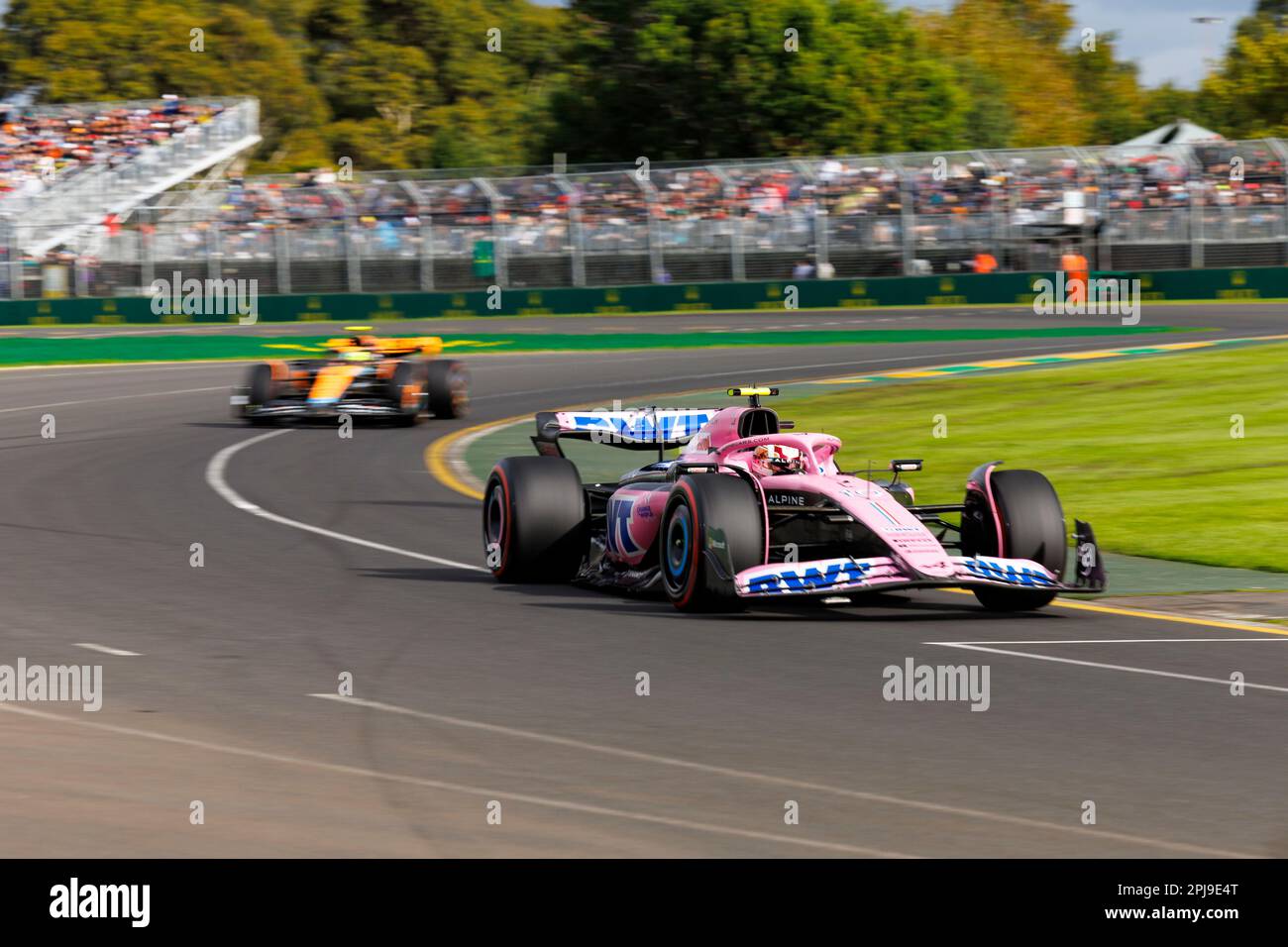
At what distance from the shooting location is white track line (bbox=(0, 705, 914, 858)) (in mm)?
5707

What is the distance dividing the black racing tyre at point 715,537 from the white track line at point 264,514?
2415 mm

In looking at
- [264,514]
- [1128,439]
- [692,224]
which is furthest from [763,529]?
[692,224]

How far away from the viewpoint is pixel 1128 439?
18750 millimetres

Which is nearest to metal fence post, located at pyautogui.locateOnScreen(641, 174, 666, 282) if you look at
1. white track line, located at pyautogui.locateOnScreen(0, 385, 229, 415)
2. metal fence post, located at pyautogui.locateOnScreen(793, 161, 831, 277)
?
metal fence post, located at pyautogui.locateOnScreen(793, 161, 831, 277)

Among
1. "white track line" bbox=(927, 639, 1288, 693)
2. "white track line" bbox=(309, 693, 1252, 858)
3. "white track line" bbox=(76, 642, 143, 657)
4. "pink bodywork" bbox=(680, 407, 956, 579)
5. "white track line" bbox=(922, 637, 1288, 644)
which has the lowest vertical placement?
"white track line" bbox=(922, 637, 1288, 644)

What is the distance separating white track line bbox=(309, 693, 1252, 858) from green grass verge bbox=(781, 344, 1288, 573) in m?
6.47

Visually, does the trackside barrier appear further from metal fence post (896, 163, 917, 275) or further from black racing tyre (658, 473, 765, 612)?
black racing tyre (658, 473, 765, 612)

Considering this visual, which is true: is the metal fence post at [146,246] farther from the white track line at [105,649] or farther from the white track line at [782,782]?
the white track line at [782,782]

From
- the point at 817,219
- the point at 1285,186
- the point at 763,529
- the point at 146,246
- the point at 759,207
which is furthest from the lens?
the point at 146,246

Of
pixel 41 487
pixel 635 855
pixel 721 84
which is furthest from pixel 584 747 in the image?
pixel 721 84

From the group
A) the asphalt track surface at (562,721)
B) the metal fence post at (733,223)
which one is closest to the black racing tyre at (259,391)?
the asphalt track surface at (562,721)

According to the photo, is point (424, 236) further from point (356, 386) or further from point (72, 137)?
point (356, 386)

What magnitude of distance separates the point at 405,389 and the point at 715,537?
1351 cm
